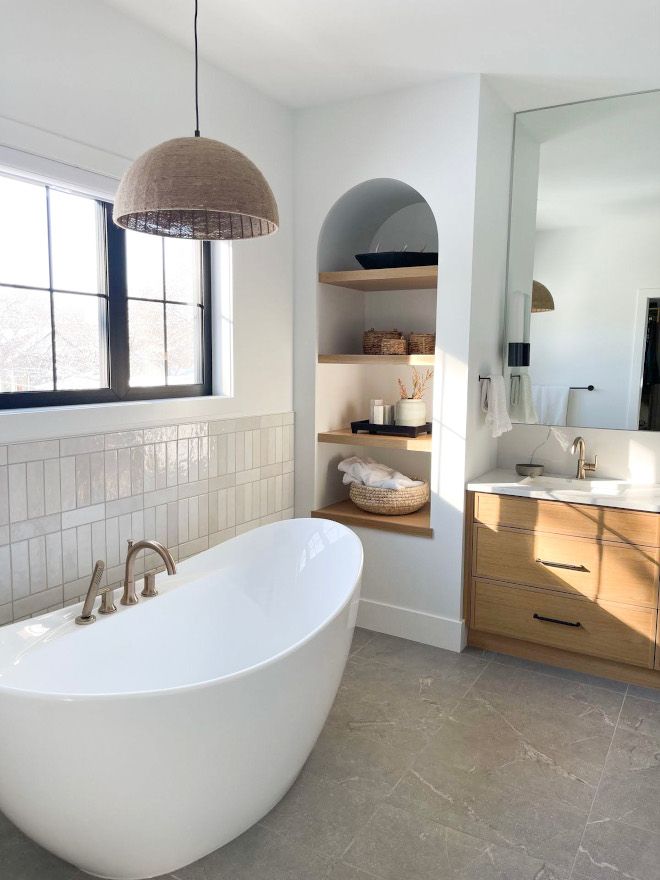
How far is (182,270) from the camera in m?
3.03

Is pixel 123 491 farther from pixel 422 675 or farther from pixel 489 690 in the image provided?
pixel 489 690

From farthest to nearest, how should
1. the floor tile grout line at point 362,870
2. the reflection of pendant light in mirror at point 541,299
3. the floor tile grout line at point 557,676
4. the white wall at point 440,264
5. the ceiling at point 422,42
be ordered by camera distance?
1. the reflection of pendant light in mirror at point 541,299
2. the white wall at point 440,264
3. the floor tile grout line at point 557,676
4. the ceiling at point 422,42
5. the floor tile grout line at point 362,870

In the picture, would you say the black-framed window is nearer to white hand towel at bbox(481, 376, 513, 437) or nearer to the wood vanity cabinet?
white hand towel at bbox(481, 376, 513, 437)

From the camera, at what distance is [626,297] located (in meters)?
3.26

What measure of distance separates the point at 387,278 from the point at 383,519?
1.23m

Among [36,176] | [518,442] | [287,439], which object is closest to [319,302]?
[287,439]

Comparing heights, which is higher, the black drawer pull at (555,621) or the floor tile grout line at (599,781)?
the black drawer pull at (555,621)

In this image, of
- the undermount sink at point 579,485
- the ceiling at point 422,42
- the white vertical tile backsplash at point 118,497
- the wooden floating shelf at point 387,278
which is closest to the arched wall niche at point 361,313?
the wooden floating shelf at point 387,278

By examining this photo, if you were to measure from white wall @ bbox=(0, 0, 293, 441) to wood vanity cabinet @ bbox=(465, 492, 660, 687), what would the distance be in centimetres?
132

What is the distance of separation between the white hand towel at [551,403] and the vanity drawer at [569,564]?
2.32 feet

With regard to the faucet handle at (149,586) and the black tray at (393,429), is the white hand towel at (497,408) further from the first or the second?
the faucet handle at (149,586)

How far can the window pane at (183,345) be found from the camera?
9.80ft

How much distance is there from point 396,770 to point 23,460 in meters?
1.69

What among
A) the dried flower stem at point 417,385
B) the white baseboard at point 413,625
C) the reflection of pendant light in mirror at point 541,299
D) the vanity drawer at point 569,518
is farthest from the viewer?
the dried flower stem at point 417,385
